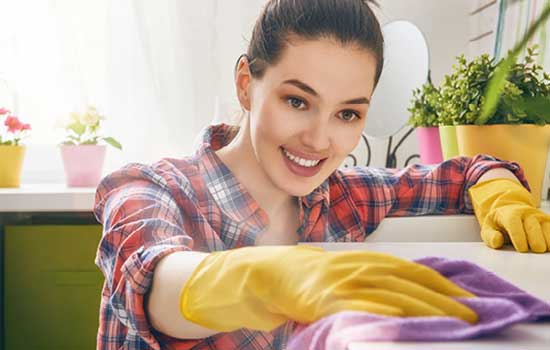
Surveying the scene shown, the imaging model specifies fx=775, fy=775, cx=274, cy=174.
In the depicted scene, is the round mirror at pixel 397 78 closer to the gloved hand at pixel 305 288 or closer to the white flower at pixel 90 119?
the white flower at pixel 90 119

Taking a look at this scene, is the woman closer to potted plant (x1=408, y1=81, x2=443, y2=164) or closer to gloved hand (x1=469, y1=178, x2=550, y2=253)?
gloved hand (x1=469, y1=178, x2=550, y2=253)

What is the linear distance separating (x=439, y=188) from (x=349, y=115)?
0.32 metres

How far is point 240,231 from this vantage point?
106 cm

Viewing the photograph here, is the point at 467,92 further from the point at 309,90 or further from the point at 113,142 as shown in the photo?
the point at 113,142

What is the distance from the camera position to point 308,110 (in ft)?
3.29

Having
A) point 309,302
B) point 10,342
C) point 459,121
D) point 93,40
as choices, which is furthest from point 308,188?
point 93,40

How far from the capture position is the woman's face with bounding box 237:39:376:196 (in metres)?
1.00

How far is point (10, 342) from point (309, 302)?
1.51m

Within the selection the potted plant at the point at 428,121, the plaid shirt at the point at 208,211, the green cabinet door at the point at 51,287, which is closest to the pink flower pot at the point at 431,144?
the potted plant at the point at 428,121

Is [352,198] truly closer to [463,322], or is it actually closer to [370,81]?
[370,81]

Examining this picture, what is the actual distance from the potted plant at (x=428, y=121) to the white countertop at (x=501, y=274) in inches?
23.2

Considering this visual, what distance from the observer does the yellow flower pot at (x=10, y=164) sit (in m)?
1.88

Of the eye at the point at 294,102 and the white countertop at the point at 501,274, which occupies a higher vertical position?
the eye at the point at 294,102

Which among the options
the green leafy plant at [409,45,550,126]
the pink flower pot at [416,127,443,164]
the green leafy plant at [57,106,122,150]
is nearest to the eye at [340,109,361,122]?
the green leafy plant at [409,45,550,126]
